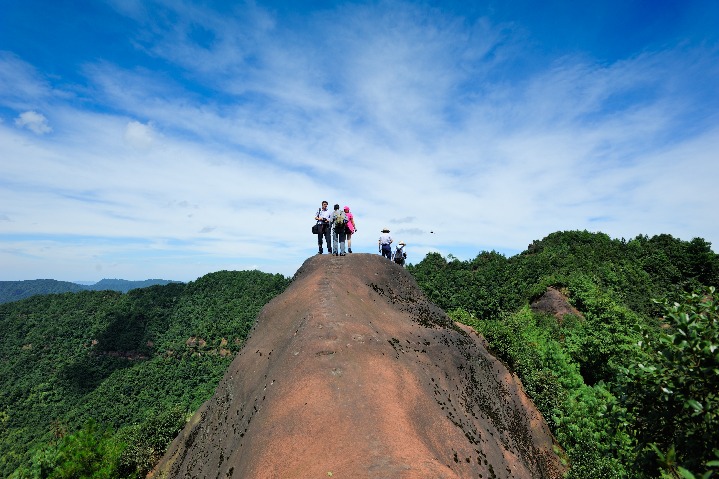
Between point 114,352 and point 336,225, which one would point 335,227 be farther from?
point 114,352

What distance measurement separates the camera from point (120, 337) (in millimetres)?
106000

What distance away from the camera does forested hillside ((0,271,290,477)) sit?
73000mm

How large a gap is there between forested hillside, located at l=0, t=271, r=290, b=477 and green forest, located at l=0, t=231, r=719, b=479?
45 centimetres

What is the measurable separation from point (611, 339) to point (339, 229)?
24738mm

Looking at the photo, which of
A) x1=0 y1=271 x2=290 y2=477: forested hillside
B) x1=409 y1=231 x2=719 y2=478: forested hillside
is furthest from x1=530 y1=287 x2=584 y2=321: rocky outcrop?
x1=0 y1=271 x2=290 y2=477: forested hillside

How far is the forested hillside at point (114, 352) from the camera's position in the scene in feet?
240

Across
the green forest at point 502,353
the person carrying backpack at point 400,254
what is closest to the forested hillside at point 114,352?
the green forest at point 502,353

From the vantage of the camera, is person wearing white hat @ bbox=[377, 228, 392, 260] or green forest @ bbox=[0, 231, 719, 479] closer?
green forest @ bbox=[0, 231, 719, 479]

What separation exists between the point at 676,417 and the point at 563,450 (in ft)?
52.2

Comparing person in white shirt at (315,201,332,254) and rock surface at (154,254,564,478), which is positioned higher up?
person in white shirt at (315,201,332,254)

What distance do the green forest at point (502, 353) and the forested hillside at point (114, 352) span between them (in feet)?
1.47

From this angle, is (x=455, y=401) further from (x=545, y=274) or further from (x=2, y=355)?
(x=2, y=355)

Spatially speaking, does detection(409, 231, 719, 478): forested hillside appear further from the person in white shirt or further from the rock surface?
the person in white shirt

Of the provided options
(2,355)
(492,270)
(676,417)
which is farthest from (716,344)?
(2,355)
